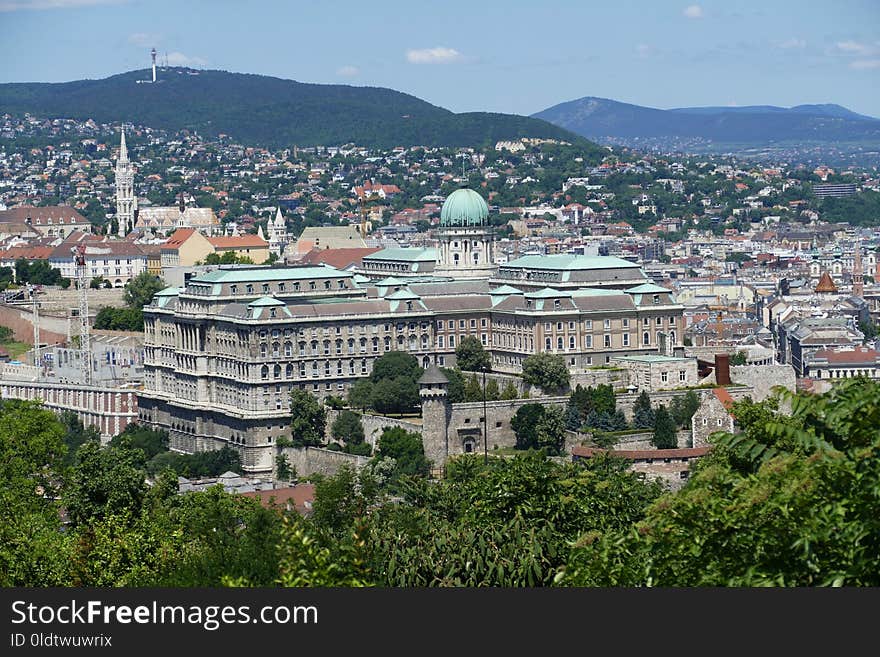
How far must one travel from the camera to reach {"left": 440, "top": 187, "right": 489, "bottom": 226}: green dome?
102 meters

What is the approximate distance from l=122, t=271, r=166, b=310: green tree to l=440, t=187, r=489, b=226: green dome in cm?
2937

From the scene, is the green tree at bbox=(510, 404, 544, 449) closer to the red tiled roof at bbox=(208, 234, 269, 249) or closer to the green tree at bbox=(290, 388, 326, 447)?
the green tree at bbox=(290, 388, 326, 447)

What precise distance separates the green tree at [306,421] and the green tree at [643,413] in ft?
36.2

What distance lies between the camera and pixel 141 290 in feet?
432

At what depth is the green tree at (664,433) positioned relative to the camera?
73.9 meters

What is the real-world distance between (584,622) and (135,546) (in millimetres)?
17836

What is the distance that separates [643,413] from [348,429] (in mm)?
10026

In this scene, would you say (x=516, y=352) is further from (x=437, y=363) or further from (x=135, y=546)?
(x=135, y=546)

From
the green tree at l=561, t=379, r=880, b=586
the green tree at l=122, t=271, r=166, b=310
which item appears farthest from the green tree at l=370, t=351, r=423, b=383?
the green tree at l=561, t=379, r=880, b=586

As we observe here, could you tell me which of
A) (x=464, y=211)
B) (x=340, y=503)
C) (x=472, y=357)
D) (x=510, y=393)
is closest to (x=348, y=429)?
(x=510, y=393)

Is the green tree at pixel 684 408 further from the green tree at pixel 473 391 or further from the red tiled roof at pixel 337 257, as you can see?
the red tiled roof at pixel 337 257

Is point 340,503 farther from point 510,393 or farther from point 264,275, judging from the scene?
point 264,275

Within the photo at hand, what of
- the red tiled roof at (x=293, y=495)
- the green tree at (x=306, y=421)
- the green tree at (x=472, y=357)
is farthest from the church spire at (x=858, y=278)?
the red tiled roof at (x=293, y=495)

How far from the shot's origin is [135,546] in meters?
37.6
